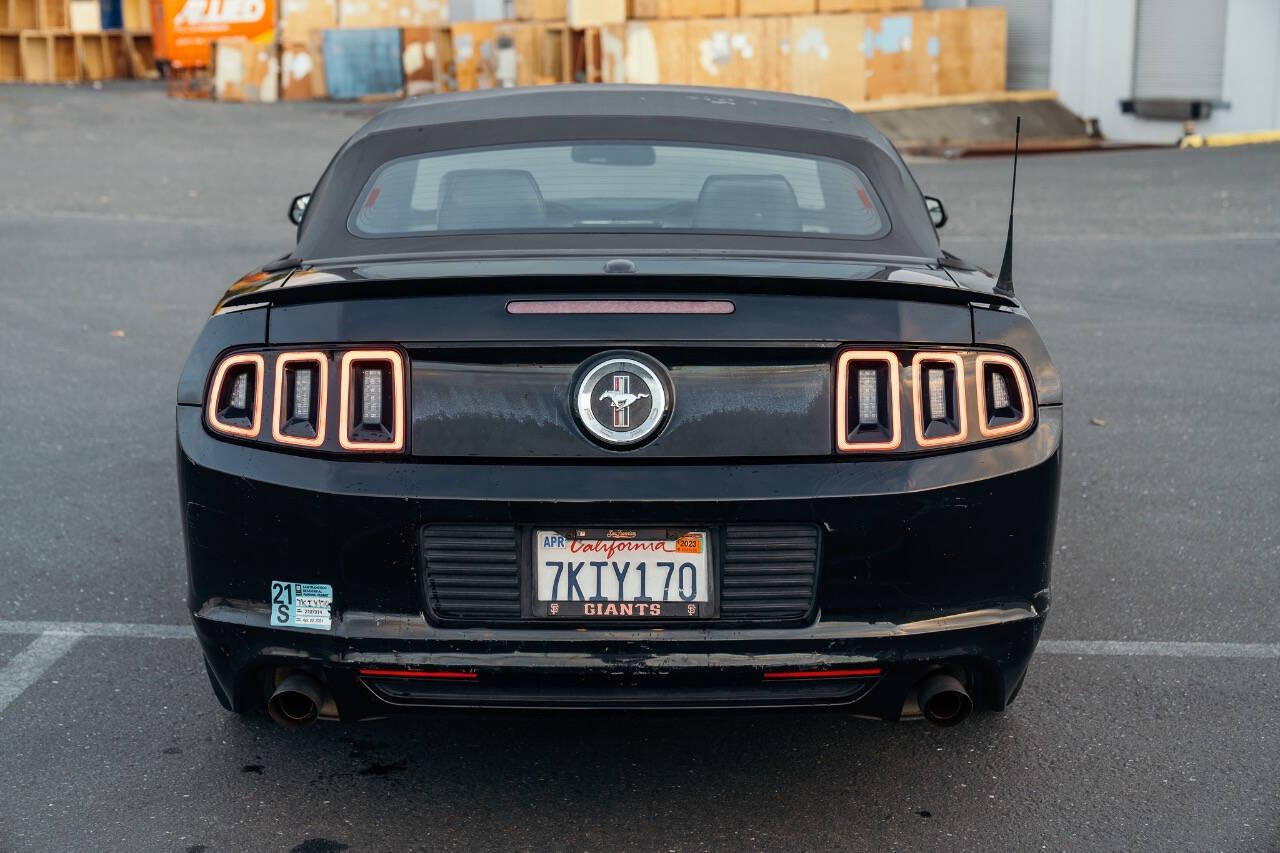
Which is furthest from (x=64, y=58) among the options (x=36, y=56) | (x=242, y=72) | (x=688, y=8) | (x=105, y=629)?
(x=105, y=629)

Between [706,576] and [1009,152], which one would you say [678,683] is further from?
[1009,152]

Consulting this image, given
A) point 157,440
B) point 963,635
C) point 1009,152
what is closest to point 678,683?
point 963,635

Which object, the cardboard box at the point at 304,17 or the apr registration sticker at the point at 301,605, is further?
the cardboard box at the point at 304,17

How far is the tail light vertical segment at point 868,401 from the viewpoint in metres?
3.20

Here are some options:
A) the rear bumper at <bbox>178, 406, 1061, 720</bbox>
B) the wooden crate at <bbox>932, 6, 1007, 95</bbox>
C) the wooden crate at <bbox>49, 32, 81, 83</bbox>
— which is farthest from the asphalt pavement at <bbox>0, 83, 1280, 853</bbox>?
the wooden crate at <bbox>49, 32, 81, 83</bbox>

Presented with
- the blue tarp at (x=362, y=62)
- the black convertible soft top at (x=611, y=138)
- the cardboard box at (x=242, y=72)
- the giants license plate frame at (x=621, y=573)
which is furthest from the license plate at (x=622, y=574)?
the blue tarp at (x=362, y=62)

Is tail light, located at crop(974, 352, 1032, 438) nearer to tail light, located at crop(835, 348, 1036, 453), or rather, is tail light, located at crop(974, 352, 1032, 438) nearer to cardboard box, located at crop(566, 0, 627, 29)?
tail light, located at crop(835, 348, 1036, 453)

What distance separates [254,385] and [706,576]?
3.33 feet

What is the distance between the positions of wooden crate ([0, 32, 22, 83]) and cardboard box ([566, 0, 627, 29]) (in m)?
18.2

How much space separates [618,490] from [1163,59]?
2171 centimetres

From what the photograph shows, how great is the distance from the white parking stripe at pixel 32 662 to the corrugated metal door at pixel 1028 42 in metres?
22.1

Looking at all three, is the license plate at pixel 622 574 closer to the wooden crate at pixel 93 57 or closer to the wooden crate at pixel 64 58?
the wooden crate at pixel 64 58

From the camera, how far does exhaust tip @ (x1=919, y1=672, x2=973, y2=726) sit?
3.30 metres

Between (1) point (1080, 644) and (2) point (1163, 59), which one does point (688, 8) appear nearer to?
(2) point (1163, 59)
